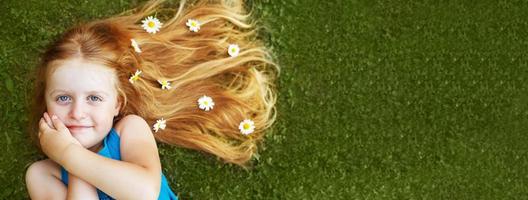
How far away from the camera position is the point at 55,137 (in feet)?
12.5

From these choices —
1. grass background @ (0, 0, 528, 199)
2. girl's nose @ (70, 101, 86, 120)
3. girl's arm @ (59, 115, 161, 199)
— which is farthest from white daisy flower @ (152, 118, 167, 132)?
girl's nose @ (70, 101, 86, 120)

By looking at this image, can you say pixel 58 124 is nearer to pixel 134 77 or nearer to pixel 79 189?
pixel 79 189

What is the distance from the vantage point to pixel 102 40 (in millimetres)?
3961

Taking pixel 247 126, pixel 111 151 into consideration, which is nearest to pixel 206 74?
pixel 247 126

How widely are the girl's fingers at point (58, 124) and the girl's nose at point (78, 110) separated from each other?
0.27 feet

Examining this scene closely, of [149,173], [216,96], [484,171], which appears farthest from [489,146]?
[149,173]

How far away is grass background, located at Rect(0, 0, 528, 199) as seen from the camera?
432 centimetres

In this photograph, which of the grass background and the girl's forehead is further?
the grass background

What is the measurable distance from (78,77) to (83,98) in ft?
0.37

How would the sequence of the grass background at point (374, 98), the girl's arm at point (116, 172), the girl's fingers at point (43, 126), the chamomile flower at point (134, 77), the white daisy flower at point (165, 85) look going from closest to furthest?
the girl's arm at point (116, 172)
the girl's fingers at point (43, 126)
the chamomile flower at point (134, 77)
the white daisy flower at point (165, 85)
the grass background at point (374, 98)

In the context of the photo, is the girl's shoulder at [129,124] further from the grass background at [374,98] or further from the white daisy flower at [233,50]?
the white daisy flower at [233,50]

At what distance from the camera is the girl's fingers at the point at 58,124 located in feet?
12.5

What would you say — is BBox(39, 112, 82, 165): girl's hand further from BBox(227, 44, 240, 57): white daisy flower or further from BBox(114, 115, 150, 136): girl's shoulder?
BBox(227, 44, 240, 57): white daisy flower

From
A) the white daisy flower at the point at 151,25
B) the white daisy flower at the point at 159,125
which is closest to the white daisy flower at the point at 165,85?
the white daisy flower at the point at 159,125
